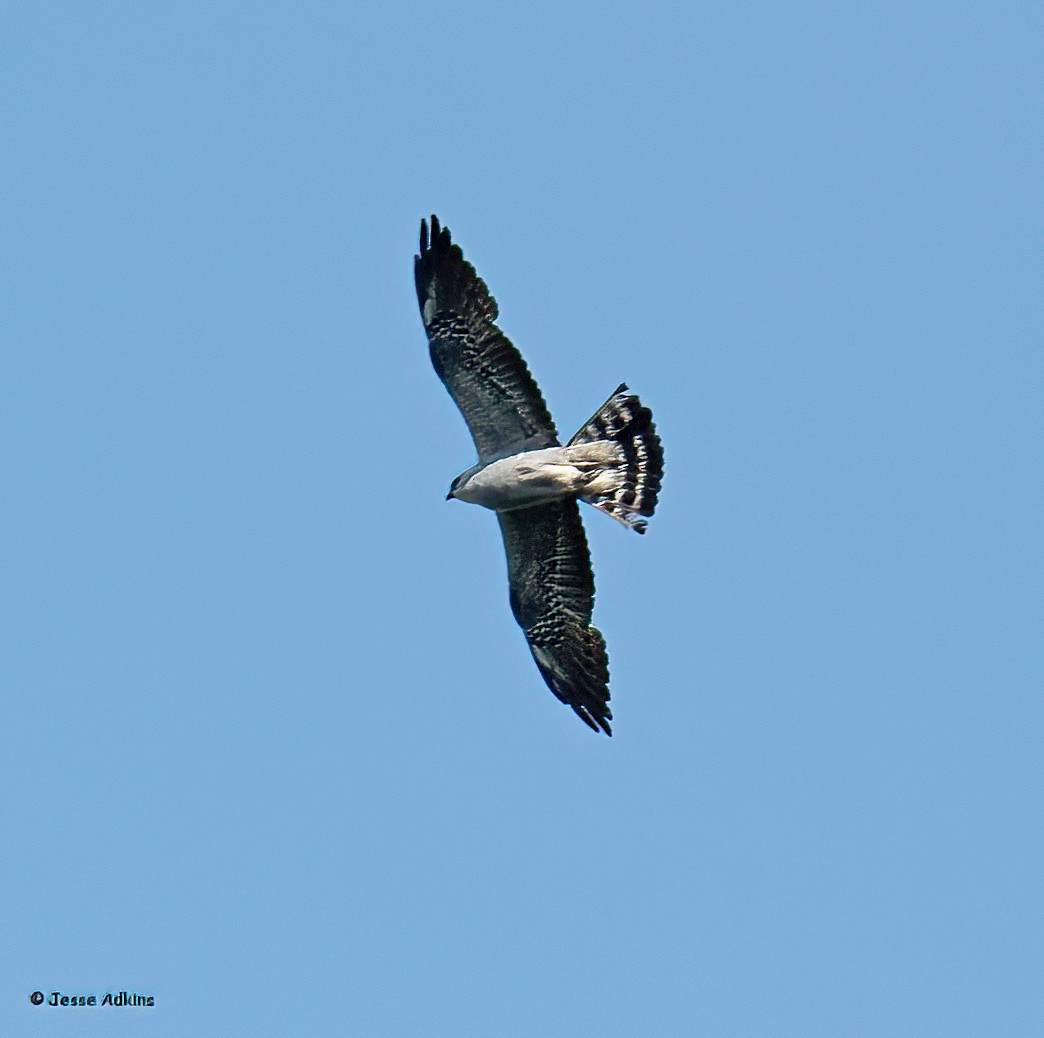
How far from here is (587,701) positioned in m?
13.0

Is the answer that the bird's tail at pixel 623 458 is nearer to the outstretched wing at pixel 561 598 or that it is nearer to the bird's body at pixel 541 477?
the bird's body at pixel 541 477

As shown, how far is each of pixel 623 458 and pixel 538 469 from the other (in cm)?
90

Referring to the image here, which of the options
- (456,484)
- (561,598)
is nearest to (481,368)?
(456,484)

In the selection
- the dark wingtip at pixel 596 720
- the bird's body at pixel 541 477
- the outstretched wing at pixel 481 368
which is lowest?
the dark wingtip at pixel 596 720

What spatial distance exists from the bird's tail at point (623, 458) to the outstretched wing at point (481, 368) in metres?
0.45

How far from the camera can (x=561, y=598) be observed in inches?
520

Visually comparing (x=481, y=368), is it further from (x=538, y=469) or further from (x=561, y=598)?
(x=561, y=598)

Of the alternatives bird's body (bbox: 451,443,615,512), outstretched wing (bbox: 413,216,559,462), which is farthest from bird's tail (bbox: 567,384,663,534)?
outstretched wing (bbox: 413,216,559,462)

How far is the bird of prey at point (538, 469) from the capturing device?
1266cm

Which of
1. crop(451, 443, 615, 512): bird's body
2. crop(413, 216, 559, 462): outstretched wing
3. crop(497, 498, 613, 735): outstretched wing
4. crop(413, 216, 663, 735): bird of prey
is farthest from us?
crop(497, 498, 613, 735): outstretched wing

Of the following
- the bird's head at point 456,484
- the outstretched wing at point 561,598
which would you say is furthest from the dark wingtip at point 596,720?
the bird's head at point 456,484

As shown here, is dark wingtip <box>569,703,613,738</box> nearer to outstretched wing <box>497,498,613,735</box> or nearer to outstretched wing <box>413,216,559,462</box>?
outstretched wing <box>497,498,613,735</box>

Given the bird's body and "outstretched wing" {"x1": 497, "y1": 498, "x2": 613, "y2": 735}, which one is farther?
"outstretched wing" {"x1": 497, "y1": 498, "x2": 613, "y2": 735}

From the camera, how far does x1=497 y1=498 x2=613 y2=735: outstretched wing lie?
13031 millimetres
